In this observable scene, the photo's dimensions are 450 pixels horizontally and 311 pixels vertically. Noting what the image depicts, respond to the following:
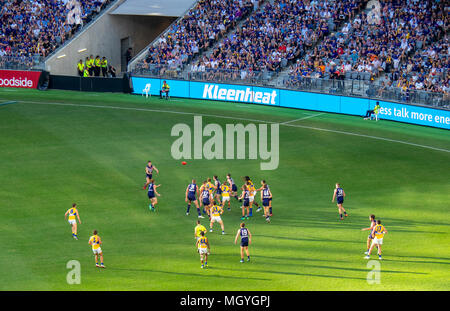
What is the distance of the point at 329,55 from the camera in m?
54.9

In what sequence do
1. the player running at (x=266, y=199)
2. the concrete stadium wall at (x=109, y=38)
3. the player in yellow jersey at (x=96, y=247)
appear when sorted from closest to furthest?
the player in yellow jersey at (x=96, y=247) → the player running at (x=266, y=199) → the concrete stadium wall at (x=109, y=38)

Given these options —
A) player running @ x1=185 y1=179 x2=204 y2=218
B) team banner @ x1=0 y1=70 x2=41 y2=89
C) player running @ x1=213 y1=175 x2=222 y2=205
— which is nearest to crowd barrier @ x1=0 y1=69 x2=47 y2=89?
team banner @ x1=0 y1=70 x2=41 y2=89

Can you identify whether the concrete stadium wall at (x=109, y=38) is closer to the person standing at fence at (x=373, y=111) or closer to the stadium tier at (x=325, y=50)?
the stadium tier at (x=325, y=50)

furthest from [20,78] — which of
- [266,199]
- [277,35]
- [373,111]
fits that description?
[266,199]

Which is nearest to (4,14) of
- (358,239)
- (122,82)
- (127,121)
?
(122,82)

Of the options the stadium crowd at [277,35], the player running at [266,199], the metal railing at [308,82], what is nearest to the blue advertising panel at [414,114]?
the metal railing at [308,82]

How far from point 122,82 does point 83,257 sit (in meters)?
34.0

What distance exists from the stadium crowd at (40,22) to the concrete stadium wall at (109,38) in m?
1.07

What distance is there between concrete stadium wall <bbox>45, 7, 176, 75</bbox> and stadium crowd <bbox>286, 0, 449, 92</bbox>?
20.3 m

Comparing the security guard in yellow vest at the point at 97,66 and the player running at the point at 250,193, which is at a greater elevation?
the security guard in yellow vest at the point at 97,66

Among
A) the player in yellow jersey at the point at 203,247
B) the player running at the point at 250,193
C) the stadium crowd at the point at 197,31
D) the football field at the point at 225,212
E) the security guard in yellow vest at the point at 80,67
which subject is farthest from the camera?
the stadium crowd at the point at 197,31

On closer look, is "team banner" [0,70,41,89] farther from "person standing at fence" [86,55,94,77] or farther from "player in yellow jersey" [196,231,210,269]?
"player in yellow jersey" [196,231,210,269]

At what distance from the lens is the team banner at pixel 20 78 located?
60.8 metres

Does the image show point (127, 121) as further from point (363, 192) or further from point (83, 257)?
point (83, 257)
